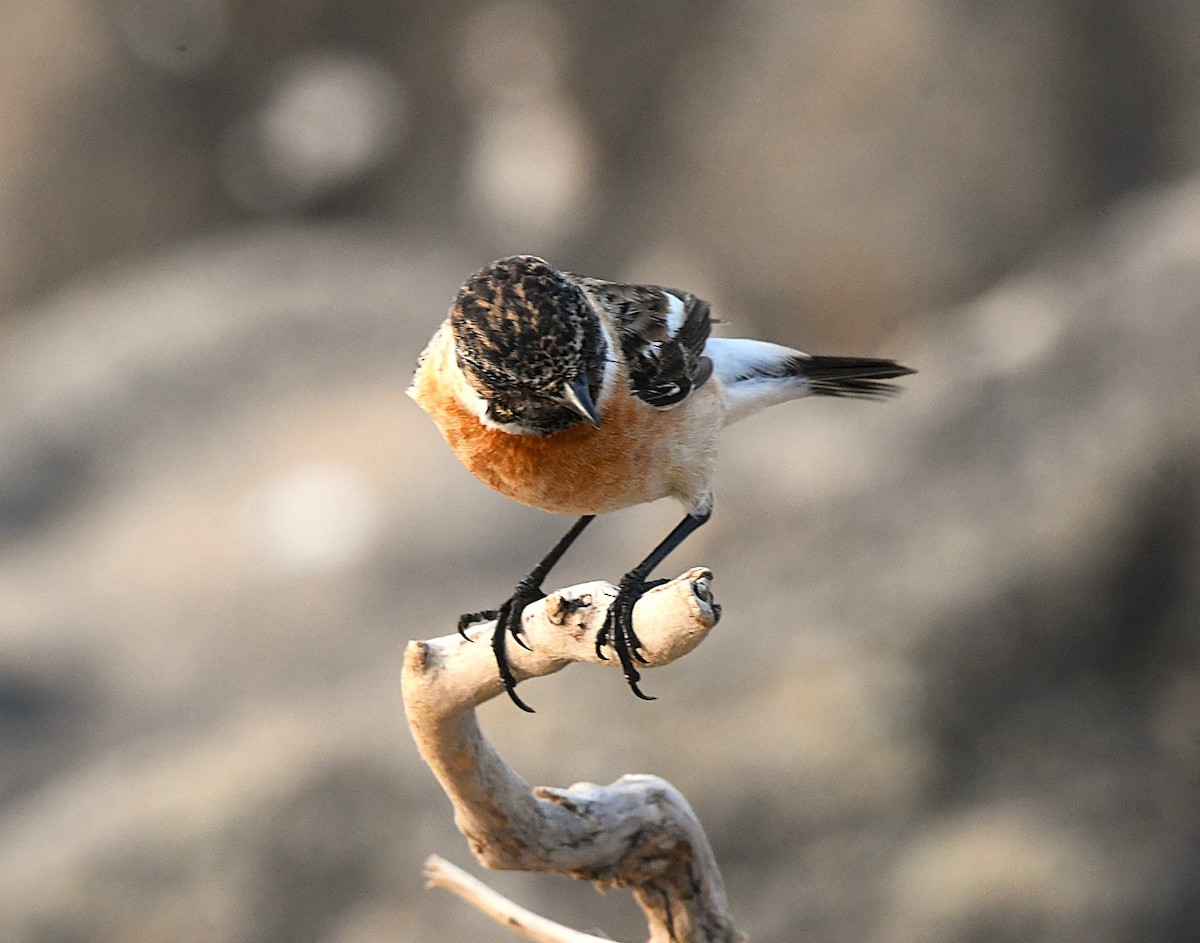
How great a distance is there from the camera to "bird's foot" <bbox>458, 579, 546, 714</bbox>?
2.72 metres

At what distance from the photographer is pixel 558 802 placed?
3043 millimetres

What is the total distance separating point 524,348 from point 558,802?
3.35ft

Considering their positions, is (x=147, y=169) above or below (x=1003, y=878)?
above

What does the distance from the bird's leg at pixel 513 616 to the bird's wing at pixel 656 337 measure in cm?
53

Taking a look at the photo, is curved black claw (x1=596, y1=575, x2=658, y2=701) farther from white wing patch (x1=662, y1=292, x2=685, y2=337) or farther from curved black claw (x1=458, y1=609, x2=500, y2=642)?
white wing patch (x1=662, y1=292, x2=685, y2=337)

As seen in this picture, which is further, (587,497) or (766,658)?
(766,658)

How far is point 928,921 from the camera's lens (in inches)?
219

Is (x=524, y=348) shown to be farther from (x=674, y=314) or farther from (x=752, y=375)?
(x=752, y=375)

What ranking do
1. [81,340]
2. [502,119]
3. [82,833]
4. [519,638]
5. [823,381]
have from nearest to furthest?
1. [519,638]
2. [823,381]
3. [82,833]
4. [81,340]
5. [502,119]

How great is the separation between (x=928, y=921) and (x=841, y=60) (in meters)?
5.20

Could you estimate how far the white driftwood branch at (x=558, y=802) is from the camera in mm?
2625

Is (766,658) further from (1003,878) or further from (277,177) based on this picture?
(277,177)

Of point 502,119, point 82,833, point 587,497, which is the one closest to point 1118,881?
point 587,497

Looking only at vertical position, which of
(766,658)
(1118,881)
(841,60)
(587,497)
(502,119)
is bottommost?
(1118,881)
